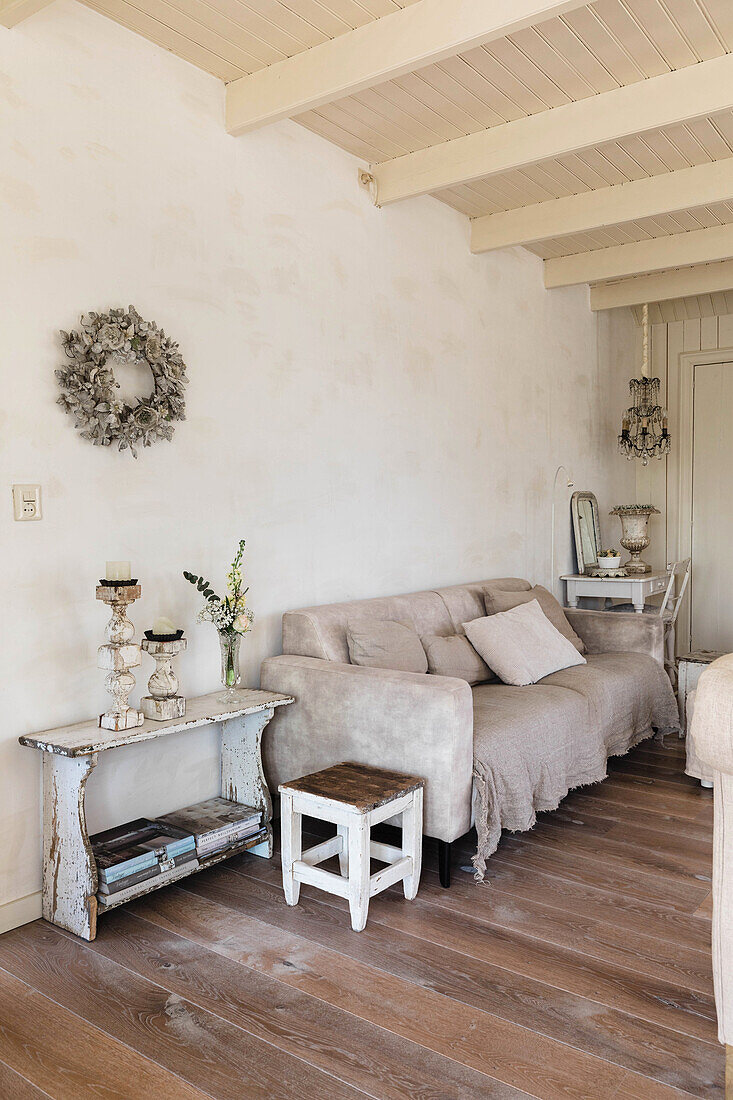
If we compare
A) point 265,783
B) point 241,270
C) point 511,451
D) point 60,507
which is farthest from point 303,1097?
point 511,451

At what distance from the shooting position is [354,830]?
92.7 inches

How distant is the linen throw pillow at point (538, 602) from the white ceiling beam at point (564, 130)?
1.91 meters

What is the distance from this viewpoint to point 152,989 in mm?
2064

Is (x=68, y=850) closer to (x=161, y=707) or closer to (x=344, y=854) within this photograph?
(x=161, y=707)

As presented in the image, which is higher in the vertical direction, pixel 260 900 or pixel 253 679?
pixel 253 679

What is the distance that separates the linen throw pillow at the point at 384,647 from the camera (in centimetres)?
317

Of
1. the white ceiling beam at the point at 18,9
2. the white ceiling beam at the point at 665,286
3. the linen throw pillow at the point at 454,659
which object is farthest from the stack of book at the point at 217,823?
the white ceiling beam at the point at 665,286

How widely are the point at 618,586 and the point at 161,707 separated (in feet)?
11.1

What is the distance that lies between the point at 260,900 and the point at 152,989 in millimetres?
534

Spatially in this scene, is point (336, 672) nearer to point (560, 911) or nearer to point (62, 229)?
point (560, 911)

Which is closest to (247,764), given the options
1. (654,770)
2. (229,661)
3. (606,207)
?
(229,661)

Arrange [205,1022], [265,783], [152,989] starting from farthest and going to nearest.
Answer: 1. [265,783]
2. [152,989]
3. [205,1022]

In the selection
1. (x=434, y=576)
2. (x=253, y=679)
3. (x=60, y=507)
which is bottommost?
(x=253, y=679)

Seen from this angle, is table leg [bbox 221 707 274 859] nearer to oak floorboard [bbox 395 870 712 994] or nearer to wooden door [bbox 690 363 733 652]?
oak floorboard [bbox 395 870 712 994]
